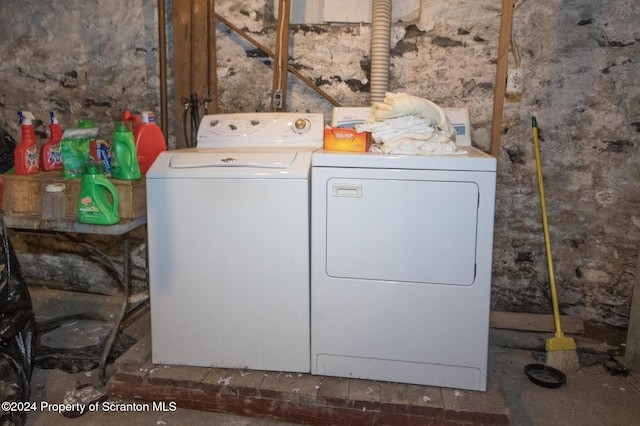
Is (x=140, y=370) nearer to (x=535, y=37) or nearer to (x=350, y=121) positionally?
(x=350, y=121)

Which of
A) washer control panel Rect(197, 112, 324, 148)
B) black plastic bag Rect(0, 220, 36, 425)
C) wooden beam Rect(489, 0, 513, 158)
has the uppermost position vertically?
wooden beam Rect(489, 0, 513, 158)

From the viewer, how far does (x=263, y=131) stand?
7.27 feet

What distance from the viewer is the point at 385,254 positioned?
183cm

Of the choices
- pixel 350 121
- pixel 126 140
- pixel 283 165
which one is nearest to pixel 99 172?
pixel 126 140

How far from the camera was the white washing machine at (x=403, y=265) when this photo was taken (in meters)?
1.76

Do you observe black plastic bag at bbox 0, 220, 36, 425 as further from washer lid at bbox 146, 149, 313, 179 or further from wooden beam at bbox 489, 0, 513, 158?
wooden beam at bbox 489, 0, 513, 158

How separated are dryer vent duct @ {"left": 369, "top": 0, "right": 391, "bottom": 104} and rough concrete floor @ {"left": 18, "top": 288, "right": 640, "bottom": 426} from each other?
1.40 metres

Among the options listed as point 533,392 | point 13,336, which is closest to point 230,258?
point 13,336

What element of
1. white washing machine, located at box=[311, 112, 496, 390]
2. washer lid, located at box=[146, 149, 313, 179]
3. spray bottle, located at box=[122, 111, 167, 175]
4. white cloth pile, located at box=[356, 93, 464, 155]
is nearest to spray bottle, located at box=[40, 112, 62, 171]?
spray bottle, located at box=[122, 111, 167, 175]

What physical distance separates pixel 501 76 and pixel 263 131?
1.20 metres

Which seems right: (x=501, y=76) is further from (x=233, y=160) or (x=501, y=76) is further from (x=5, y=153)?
(x=5, y=153)

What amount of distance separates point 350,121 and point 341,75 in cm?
47

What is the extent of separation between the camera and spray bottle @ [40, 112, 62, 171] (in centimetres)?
221

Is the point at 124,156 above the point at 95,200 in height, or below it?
above
